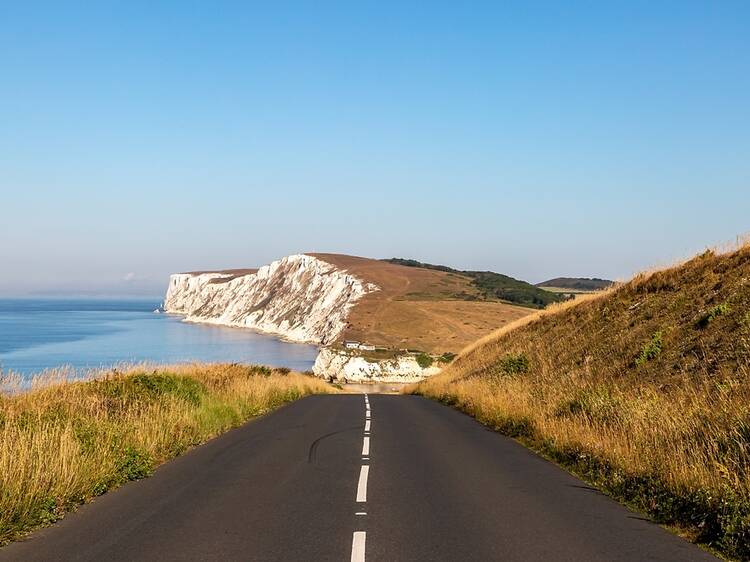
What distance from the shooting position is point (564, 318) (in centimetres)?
3378

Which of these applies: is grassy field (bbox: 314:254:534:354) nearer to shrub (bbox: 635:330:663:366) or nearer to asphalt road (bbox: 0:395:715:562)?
shrub (bbox: 635:330:663:366)

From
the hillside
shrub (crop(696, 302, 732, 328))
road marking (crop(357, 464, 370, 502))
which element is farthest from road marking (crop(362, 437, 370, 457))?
the hillside

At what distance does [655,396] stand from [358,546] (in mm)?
8192

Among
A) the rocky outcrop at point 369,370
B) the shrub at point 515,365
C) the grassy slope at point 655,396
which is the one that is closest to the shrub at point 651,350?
the grassy slope at point 655,396

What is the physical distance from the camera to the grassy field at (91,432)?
7.78m

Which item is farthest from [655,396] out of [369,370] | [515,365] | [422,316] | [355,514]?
[422,316]

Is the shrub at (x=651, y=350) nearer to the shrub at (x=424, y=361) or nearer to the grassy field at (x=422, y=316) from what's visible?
the shrub at (x=424, y=361)

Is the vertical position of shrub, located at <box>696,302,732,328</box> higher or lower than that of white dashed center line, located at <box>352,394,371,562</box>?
higher

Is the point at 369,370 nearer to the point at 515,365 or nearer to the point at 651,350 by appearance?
the point at 515,365

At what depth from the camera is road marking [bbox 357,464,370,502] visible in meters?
8.72

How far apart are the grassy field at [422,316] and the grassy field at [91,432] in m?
92.9

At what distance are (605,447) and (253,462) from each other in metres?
6.31

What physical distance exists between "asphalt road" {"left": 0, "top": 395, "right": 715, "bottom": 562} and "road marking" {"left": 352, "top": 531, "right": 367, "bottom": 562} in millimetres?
11

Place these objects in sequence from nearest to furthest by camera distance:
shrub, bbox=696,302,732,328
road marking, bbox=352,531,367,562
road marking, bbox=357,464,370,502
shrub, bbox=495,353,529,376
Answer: road marking, bbox=352,531,367,562 → road marking, bbox=357,464,370,502 → shrub, bbox=696,302,732,328 → shrub, bbox=495,353,529,376
